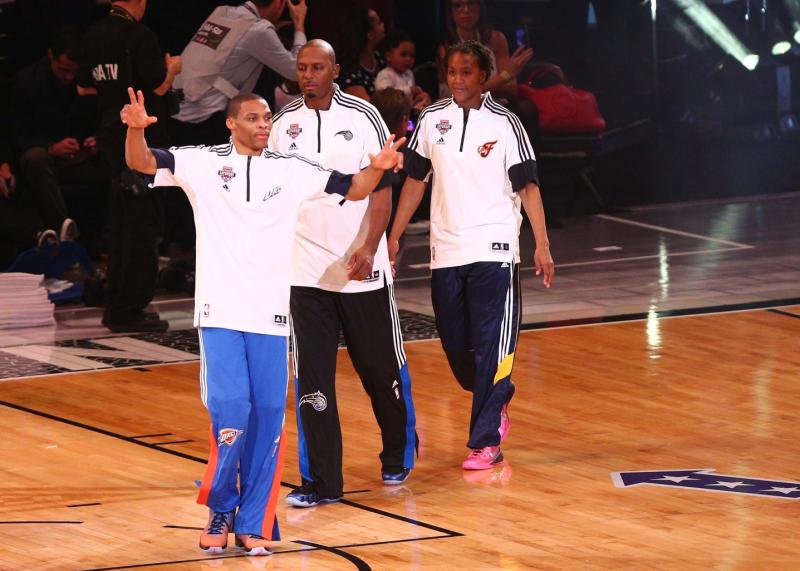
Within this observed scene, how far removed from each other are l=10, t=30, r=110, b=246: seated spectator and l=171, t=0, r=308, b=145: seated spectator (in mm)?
1049

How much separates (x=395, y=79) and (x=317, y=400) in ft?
Result: 21.3

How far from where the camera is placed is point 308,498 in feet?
23.0

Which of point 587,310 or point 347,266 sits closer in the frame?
point 347,266

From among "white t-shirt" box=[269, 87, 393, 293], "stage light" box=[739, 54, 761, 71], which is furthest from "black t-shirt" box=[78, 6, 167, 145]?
"stage light" box=[739, 54, 761, 71]

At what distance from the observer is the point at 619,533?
6484 mm

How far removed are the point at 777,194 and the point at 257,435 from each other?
1165 cm

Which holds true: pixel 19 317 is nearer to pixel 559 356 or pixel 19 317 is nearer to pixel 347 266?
pixel 559 356

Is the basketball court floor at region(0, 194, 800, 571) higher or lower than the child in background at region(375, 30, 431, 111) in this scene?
lower

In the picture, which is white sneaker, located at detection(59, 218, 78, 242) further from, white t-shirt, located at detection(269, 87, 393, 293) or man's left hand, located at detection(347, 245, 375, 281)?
man's left hand, located at detection(347, 245, 375, 281)

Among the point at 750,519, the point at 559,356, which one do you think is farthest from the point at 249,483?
the point at 559,356

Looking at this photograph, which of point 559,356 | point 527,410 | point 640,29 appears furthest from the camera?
point 640,29

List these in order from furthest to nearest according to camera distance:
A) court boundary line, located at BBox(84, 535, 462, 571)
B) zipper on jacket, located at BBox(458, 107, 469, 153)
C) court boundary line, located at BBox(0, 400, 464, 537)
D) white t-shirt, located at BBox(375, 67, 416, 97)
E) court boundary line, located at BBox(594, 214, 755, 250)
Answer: court boundary line, located at BBox(594, 214, 755, 250) → white t-shirt, located at BBox(375, 67, 416, 97) → zipper on jacket, located at BBox(458, 107, 469, 153) → court boundary line, located at BBox(0, 400, 464, 537) → court boundary line, located at BBox(84, 535, 462, 571)

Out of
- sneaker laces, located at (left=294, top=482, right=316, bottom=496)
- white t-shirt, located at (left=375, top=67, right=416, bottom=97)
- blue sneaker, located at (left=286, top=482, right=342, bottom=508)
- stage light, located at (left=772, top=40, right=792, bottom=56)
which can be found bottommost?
blue sneaker, located at (left=286, top=482, right=342, bottom=508)

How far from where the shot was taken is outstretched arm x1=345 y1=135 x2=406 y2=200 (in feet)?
20.8
